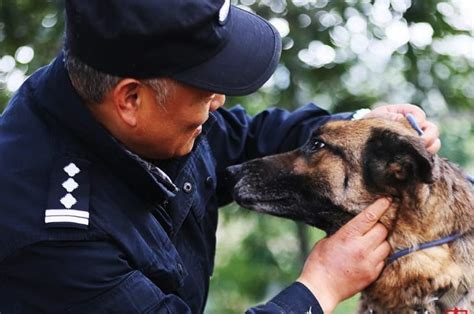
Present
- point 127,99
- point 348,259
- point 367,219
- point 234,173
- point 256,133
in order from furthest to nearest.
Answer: point 256,133 → point 234,173 → point 367,219 → point 348,259 → point 127,99

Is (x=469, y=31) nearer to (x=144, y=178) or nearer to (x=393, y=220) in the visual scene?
(x=393, y=220)

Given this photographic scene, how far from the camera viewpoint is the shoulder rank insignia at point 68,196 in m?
2.16

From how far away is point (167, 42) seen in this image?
7.04 ft

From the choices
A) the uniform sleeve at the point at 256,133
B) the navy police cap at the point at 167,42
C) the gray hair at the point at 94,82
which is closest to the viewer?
the navy police cap at the point at 167,42

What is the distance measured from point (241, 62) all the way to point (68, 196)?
61 centimetres

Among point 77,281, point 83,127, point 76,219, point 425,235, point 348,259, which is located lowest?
point 425,235

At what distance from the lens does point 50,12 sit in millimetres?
3848

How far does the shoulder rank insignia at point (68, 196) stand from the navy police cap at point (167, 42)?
11.5 inches

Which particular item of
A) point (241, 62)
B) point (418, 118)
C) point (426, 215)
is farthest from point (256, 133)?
point (241, 62)

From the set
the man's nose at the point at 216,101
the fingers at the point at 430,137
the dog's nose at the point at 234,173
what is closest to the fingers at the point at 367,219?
the fingers at the point at 430,137

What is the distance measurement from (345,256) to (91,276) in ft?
2.61

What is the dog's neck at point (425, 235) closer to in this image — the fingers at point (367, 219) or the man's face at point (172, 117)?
the fingers at point (367, 219)

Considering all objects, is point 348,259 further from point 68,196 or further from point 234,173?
point 68,196

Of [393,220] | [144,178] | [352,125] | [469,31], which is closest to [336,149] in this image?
[352,125]
